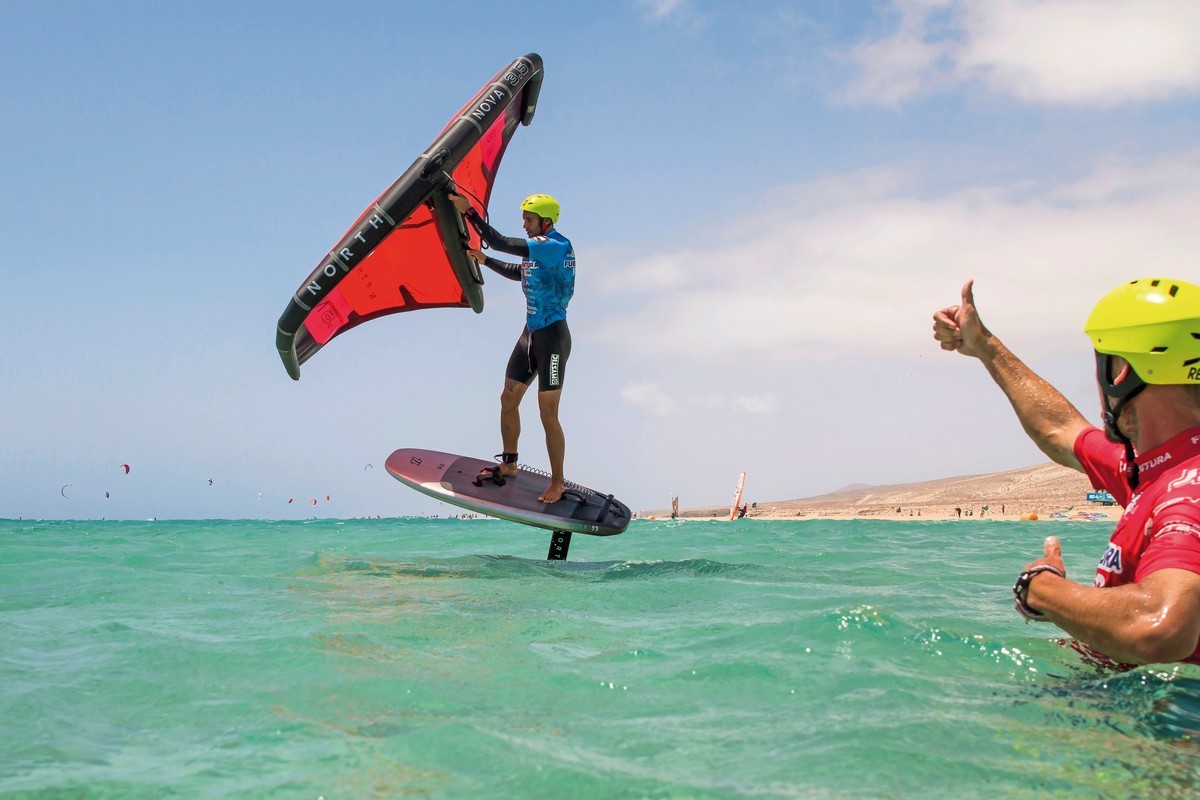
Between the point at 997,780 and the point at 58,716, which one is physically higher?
the point at 997,780

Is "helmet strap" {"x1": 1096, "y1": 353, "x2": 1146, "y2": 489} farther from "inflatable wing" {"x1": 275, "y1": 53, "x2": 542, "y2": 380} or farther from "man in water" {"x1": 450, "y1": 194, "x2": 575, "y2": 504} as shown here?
"inflatable wing" {"x1": 275, "y1": 53, "x2": 542, "y2": 380}

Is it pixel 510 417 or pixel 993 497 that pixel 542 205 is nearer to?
pixel 510 417

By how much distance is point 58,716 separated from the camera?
3.49 meters

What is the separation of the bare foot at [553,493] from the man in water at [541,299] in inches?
5.8

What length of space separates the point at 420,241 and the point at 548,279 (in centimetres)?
236

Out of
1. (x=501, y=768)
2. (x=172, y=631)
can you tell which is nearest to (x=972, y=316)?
(x=501, y=768)

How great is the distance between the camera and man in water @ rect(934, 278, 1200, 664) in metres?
2.47

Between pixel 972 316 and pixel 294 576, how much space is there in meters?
7.05

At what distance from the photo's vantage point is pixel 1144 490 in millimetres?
2975

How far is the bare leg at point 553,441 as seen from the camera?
9.21 metres

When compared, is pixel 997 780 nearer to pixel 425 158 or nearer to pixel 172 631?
pixel 172 631

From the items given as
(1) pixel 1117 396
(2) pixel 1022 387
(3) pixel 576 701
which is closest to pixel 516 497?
(3) pixel 576 701

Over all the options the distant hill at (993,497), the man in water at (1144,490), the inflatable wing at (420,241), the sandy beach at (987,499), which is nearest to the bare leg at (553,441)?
the inflatable wing at (420,241)

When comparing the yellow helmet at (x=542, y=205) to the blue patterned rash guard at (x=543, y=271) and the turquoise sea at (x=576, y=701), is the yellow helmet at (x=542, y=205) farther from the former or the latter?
the turquoise sea at (x=576, y=701)
